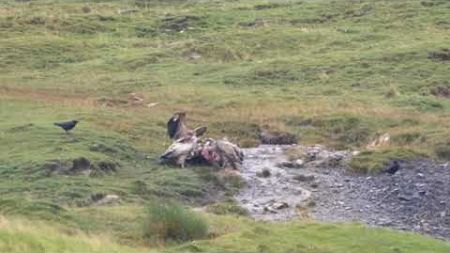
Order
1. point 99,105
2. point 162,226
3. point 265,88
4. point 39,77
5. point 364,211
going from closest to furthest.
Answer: point 162,226, point 364,211, point 99,105, point 265,88, point 39,77

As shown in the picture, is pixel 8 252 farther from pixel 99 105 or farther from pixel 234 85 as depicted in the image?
pixel 234 85

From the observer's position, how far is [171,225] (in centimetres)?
2595

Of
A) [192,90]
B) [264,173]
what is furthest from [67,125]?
[192,90]

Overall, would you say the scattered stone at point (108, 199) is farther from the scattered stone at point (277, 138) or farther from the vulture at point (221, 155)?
the scattered stone at point (277, 138)

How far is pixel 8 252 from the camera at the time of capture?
19453mm

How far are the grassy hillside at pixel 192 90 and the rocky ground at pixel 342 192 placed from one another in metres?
1.21

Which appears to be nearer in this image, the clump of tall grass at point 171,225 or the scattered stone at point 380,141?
the clump of tall grass at point 171,225

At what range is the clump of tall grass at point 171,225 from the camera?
84.9ft

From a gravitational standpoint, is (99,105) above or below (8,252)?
below

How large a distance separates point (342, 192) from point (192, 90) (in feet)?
69.3

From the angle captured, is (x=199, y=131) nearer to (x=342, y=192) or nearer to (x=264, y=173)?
(x=264, y=173)

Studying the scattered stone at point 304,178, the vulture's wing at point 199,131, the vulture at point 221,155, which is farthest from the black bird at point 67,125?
the scattered stone at point 304,178

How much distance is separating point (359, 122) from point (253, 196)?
12.0m

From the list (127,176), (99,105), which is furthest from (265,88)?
(127,176)
